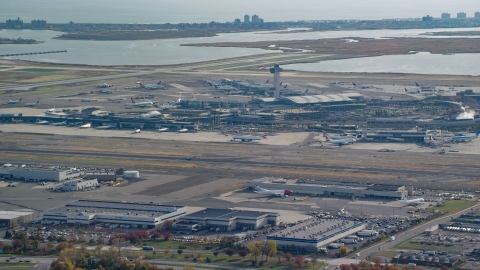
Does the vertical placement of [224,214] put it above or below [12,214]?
above

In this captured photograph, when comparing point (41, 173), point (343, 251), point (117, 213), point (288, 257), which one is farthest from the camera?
point (41, 173)

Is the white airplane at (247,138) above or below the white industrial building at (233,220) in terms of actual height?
below

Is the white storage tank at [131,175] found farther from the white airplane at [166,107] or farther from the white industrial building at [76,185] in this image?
the white airplane at [166,107]

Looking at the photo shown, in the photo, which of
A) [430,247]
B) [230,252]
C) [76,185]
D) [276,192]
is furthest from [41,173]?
[430,247]

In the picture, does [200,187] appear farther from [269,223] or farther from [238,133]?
[238,133]

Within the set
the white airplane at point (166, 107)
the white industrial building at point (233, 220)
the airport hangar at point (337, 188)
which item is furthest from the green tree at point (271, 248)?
the white airplane at point (166, 107)

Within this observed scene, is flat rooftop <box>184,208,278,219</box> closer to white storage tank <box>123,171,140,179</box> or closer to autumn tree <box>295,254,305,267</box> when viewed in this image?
autumn tree <box>295,254,305,267</box>

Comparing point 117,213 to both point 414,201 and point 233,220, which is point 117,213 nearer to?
point 233,220
